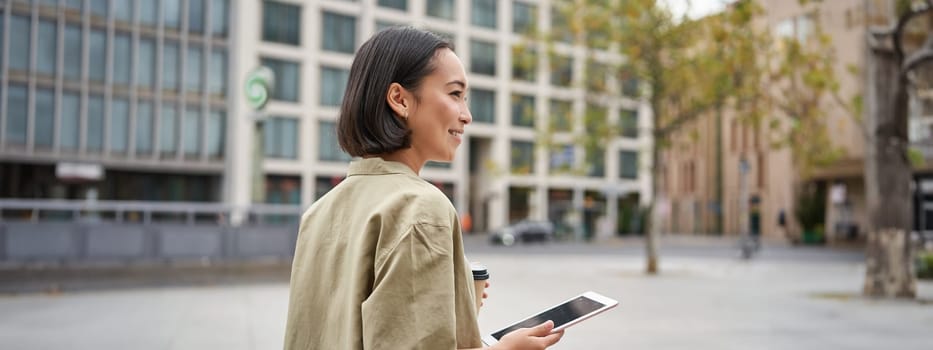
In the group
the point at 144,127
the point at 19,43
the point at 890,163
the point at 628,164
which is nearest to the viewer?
the point at 890,163

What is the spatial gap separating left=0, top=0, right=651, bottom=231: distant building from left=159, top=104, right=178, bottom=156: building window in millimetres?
48

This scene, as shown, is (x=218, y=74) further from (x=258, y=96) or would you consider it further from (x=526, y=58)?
(x=258, y=96)

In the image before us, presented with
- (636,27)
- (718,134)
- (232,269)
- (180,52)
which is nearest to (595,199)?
(718,134)

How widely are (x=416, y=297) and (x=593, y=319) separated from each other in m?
9.46

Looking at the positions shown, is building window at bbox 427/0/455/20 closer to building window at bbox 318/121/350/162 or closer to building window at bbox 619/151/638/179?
building window at bbox 318/121/350/162

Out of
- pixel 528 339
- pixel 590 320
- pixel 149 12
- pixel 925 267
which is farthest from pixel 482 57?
pixel 528 339

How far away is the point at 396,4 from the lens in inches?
1969

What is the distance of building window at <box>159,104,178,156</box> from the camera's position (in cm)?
3984

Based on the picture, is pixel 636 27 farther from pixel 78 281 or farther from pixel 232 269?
pixel 78 281

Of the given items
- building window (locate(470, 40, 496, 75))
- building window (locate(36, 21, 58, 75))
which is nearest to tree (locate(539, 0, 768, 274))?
building window (locate(36, 21, 58, 75))

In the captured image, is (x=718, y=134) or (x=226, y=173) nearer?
(x=226, y=173)

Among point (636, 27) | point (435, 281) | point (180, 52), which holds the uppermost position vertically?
point (180, 52)

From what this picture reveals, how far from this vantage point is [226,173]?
4231 cm

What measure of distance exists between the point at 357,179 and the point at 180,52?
40951mm
